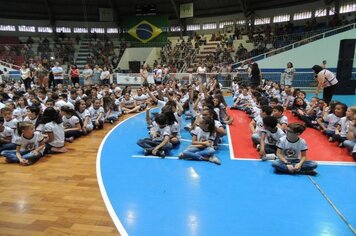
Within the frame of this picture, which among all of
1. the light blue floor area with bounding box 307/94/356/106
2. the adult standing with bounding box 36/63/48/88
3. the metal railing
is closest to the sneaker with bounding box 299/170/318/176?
the light blue floor area with bounding box 307/94/356/106

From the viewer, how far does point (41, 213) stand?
3777mm

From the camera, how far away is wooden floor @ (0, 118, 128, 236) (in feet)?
11.3

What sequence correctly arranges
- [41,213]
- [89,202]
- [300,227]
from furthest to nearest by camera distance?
1. [89,202]
2. [41,213]
3. [300,227]

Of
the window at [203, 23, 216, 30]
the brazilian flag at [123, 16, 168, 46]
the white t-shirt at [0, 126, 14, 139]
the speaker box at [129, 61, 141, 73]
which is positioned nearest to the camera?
the white t-shirt at [0, 126, 14, 139]

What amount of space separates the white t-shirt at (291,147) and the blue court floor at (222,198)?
0.38 m

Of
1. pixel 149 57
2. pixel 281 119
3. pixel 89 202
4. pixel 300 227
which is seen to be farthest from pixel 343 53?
pixel 149 57

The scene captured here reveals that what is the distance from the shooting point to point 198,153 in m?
5.61

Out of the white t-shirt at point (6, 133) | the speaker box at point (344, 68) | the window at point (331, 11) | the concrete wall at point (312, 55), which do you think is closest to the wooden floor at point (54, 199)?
the white t-shirt at point (6, 133)

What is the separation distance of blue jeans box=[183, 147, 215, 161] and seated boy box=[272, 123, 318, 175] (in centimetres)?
116

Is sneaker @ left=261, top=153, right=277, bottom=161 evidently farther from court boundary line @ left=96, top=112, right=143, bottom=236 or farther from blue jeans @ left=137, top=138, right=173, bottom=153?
court boundary line @ left=96, top=112, right=143, bottom=236

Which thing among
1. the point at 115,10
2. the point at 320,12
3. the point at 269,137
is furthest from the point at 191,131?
the point at 115,10

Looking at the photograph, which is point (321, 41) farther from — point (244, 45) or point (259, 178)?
point (259, 178)

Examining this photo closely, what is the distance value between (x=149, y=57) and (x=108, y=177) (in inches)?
824

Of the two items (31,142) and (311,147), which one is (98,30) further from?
(311,147)
